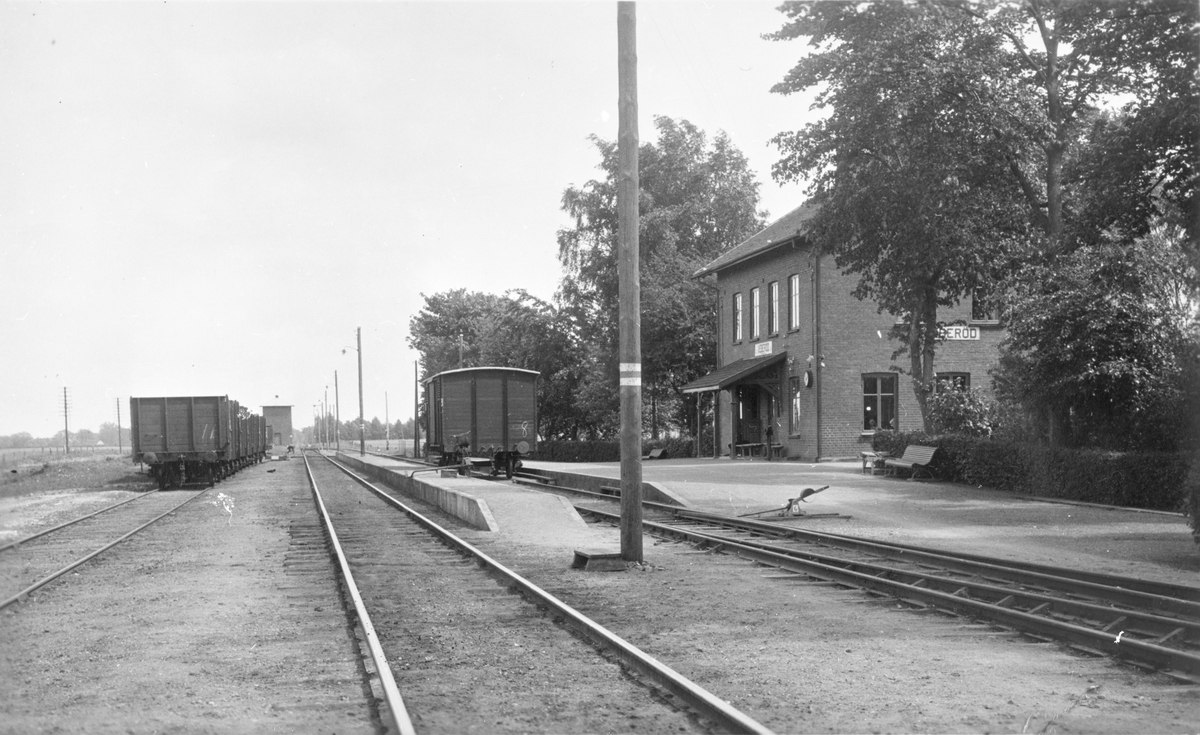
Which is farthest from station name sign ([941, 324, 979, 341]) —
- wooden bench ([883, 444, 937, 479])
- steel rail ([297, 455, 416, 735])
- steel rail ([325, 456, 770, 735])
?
steel rail ([297, 455, 416, 735])

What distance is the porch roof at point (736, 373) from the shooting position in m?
35.9

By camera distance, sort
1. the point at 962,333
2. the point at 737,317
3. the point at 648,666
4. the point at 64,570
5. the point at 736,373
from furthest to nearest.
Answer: the point at 737,317 < the point at 736,373 < the point at 962,333 < the point at 64,570 < the point at 648,666

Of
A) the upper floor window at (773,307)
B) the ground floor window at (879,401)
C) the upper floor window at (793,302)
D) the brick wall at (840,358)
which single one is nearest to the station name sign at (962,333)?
the brick wall at (840,358)

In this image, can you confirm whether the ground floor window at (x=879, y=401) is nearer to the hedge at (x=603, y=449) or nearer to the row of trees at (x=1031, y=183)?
the row of trees at (x=1031, y=183)

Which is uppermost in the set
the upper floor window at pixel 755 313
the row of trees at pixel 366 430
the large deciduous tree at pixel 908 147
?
the large deciduous tree at pixel 908 147

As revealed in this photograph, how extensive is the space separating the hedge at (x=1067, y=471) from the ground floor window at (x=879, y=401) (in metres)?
8.60

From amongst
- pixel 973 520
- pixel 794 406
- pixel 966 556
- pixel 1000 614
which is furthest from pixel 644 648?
pixel 794 406

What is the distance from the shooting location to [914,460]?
24.8 metres

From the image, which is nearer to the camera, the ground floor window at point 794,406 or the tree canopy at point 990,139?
the tree canopy at point 990,139

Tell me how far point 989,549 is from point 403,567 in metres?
6.81

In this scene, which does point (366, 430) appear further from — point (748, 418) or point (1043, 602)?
point (1043, 602)

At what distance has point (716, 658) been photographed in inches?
278

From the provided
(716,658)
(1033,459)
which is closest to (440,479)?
(1033,459)

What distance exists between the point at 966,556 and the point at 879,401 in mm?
23557
